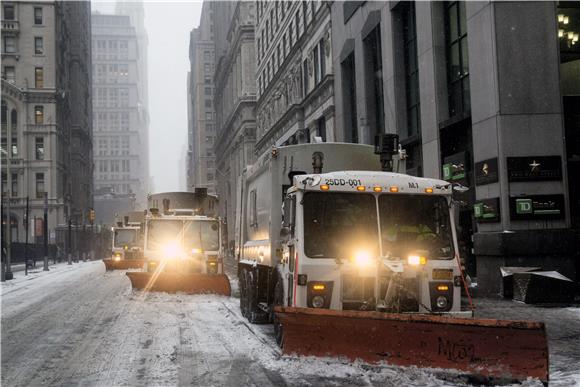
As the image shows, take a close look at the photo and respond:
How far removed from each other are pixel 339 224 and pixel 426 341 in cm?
223

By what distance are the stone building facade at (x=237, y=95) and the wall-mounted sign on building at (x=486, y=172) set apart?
51.4 metres

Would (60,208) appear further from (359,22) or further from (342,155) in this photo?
(342,155)

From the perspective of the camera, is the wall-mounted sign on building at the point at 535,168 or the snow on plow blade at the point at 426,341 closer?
the snow on plow blade at the point at 426,341

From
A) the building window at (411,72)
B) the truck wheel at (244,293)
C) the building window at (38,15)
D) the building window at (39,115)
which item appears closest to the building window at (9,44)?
the building window at (38,15)

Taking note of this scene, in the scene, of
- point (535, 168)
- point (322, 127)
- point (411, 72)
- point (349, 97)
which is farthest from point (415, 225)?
point (322, 127)

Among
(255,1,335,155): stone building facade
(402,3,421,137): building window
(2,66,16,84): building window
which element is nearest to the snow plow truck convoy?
(402,3,421,137): building window

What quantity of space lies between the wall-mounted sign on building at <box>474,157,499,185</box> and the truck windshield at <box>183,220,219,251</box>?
8.50 m

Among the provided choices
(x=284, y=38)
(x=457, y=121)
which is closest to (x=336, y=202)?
(x=457, y=121)

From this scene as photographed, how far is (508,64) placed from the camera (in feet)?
65.0

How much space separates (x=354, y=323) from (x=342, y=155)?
14.8 ft

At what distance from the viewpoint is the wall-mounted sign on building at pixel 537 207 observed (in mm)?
19359

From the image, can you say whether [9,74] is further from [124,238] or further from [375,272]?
[375,272]

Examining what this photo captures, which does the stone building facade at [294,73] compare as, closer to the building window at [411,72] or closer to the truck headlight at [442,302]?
the building window at [411,72]

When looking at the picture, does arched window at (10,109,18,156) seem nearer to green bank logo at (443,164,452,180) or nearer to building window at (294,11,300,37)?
building window at (294,11,300,37)
